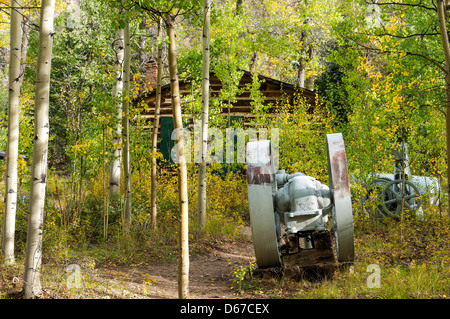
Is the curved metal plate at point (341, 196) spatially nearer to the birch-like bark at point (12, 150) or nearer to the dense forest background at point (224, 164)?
the dense forest background at point (224, 164)

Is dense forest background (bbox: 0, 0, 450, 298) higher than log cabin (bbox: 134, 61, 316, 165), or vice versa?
log cabin (bbox: 134, 61, 316, 165)

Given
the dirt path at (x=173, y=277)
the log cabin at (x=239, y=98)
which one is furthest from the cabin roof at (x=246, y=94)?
the dirt path at (x=173, y=277)

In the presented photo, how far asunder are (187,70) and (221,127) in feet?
7.02

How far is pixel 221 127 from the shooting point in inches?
556

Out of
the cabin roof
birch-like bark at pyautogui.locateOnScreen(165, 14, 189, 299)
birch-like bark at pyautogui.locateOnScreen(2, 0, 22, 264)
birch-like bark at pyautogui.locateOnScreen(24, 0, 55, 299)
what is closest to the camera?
birch-like bark at pyautogui.locateOnScreen(165, 14, 189, 299)

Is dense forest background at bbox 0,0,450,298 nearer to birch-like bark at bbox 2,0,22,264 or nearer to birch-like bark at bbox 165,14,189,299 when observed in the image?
birch-like bark at bbox 2,0,22,264

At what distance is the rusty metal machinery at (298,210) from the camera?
5.96 metres

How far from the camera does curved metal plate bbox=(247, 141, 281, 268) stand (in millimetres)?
5953

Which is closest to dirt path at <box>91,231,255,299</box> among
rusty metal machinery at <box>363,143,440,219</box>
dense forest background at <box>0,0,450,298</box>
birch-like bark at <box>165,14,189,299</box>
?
dense forest background at <box>0,0,450,298</box>

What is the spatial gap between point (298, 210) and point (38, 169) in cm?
347

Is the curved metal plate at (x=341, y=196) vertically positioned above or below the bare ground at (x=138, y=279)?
above

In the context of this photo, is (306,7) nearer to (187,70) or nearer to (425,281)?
(187,70)

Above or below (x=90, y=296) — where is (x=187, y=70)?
above
